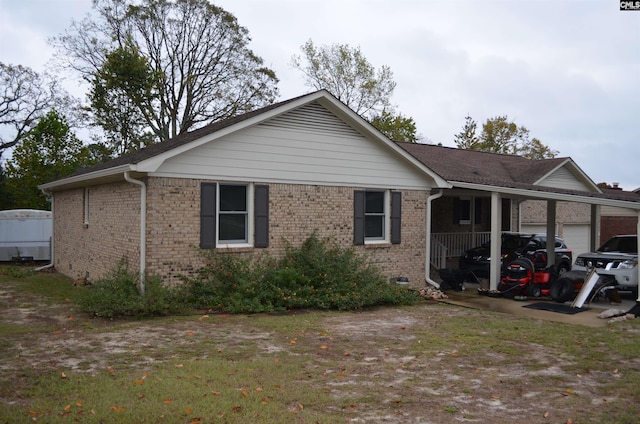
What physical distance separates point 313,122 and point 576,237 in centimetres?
1844

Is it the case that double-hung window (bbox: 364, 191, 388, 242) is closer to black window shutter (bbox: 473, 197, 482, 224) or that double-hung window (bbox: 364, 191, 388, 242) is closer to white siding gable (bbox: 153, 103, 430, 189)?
white siding gable (bbox: 153, 103, 430, 189)

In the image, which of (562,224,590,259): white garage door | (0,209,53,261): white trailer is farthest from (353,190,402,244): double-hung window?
(0,209,53,261): white trailer

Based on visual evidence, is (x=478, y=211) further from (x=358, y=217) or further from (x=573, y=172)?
(x=358, y=217)

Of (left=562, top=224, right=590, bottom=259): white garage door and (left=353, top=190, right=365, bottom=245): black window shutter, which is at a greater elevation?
(left=353, top=190, right=365, bottom=245): black window shutter

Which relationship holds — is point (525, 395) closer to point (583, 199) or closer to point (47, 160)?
point (583, 199)

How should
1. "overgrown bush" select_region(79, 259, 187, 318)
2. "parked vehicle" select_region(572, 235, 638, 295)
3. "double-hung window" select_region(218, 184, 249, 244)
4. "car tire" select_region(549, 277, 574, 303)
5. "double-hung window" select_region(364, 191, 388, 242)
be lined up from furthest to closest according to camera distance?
"double-hung window" select_region(364, 191, 388, 242)
"parked vehicle" select_region(572, 235, 638, 295)
"car tire" select_region(549, 277, 574, 303)
"double-hung window" select_region(218, 184, 249, 244)
"overgrown bush" select_region(79, 259, 187, 318)

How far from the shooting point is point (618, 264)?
14.4 metres

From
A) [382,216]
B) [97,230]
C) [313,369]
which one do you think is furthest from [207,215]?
[313,369]

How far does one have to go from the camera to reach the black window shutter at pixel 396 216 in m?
15.4

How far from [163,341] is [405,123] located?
34.6 m

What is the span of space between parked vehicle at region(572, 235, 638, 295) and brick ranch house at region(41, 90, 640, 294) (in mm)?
1633

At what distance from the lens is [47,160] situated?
1246 inches

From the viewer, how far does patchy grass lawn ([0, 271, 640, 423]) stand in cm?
558

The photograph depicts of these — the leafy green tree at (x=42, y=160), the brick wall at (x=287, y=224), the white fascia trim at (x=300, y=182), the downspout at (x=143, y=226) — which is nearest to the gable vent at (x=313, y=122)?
the white fascia trim at (x=300, y=182)
